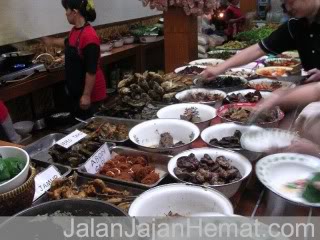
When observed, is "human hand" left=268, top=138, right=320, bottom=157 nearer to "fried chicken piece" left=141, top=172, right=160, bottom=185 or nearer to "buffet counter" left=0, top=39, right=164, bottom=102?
"fried chicken piece" left=141, top=172, right=160, bottom=185

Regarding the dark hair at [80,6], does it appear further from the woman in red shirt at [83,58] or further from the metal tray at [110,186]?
the metal tray at [110,186]

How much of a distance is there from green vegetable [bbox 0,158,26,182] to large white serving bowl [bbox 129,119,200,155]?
76 centimetres

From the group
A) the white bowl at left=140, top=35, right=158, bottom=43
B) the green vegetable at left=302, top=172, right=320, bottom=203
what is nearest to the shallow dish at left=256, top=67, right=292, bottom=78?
the green vegetable at left=302, top=172, right=320, bottom=203

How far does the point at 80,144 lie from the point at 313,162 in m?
1.23

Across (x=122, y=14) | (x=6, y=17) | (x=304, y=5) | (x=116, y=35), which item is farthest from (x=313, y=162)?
(x=122, y=14)

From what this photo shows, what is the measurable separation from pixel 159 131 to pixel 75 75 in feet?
6.21

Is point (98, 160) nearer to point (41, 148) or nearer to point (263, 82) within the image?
point (41, 148)

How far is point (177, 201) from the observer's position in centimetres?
138

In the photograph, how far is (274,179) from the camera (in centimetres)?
137

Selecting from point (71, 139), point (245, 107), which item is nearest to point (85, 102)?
point (71, 139)

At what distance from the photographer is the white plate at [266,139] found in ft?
5.31

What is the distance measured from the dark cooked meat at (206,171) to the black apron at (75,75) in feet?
7.51

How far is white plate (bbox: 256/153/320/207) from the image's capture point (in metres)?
1.33

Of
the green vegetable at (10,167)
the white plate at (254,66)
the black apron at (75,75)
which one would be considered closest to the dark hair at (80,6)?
the black apron at (75,75)
